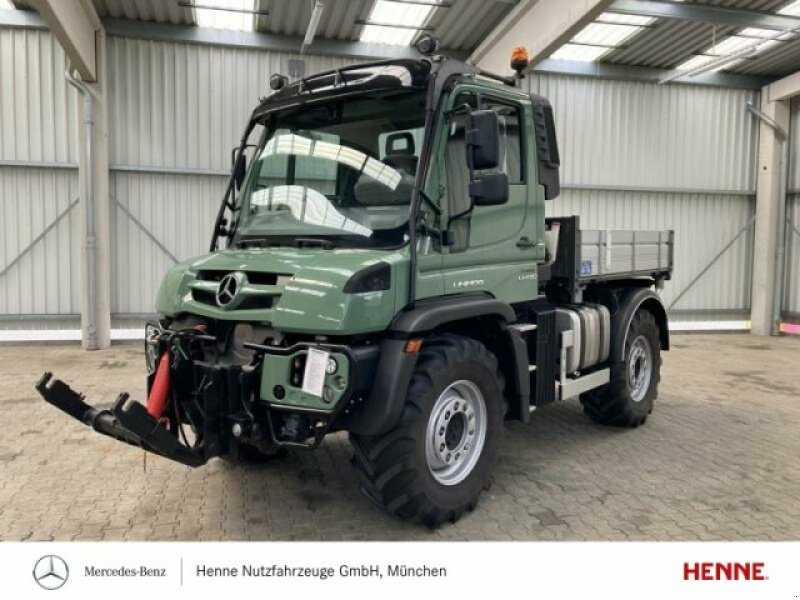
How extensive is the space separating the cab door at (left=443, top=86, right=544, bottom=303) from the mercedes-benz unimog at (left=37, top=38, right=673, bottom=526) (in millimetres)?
14

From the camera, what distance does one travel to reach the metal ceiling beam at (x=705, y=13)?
365 inches

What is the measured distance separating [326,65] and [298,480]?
8499mm

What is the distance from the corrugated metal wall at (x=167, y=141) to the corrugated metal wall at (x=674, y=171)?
18.1ft

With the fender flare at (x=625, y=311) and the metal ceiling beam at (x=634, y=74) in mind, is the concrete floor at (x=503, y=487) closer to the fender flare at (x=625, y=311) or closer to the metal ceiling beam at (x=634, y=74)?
the fender flare at (x=625, y=311)

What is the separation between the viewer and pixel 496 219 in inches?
166

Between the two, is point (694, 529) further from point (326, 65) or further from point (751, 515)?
point (326, 65)

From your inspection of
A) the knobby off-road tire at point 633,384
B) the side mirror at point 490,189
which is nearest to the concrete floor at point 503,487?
the knobby off-road tire at point 633,384

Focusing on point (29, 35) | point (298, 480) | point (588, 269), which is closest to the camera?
point (298, 480)

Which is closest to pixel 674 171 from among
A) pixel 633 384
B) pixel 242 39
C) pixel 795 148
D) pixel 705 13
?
pixel 795 148

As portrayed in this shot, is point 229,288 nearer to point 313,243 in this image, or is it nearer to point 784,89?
point 313,243

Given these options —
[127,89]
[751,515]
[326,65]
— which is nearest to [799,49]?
[326,65]

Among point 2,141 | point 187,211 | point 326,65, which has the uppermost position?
point 326,65

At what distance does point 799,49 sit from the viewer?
445 inches

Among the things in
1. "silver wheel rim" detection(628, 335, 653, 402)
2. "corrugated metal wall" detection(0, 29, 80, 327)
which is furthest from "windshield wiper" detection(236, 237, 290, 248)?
"corrugated metal wall" detection(0, 29, 80, 327)
